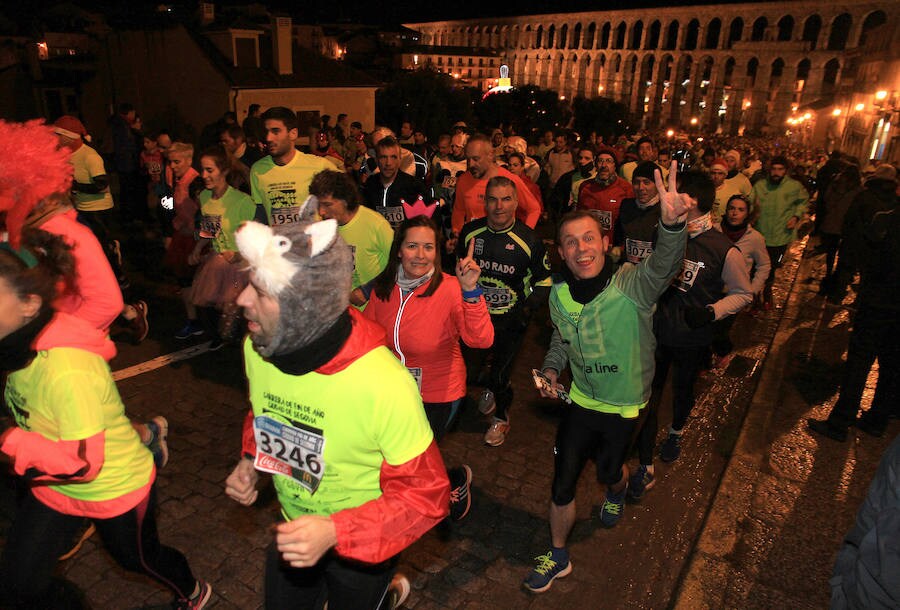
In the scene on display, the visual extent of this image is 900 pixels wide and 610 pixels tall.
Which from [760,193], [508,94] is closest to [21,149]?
[760,193]

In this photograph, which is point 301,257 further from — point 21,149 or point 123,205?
point 123,205

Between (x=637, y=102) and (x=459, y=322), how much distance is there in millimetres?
125542

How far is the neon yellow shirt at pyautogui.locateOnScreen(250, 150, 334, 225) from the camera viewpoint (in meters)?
5.98

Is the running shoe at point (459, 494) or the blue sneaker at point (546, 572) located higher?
the running shoe at point (459, 494)

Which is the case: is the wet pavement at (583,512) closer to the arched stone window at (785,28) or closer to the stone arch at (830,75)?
the stone arch at (830,75)

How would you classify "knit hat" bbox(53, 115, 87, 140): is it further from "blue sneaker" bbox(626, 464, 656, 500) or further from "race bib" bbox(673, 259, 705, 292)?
"blue sneaker" bbox(626, 464, 656, 500)

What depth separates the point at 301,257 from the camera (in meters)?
1.96

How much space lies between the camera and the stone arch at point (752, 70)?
100625mm

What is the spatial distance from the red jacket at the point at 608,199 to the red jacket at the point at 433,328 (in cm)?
445

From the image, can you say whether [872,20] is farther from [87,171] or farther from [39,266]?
[39,266]

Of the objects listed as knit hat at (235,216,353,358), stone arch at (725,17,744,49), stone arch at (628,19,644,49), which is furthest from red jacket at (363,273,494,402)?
stone arch at (628,19,644,49)

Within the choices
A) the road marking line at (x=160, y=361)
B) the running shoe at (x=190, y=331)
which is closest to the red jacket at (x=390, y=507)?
the road marking line at (x=160, y=361)

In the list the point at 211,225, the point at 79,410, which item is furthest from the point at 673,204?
the point at 211,225

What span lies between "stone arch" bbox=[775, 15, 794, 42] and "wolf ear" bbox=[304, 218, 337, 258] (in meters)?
118
